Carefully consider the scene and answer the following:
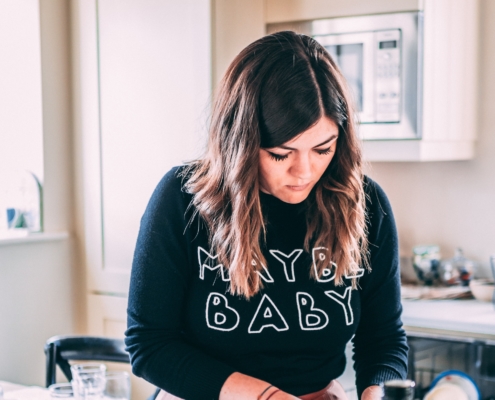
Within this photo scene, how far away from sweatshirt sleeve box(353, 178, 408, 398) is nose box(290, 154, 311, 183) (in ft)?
0.73

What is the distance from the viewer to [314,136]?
3.85ft

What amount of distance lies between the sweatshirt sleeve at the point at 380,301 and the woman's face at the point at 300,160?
178 millimetres

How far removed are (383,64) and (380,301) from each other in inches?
47.2

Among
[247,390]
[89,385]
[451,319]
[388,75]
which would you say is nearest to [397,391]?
[247,390]

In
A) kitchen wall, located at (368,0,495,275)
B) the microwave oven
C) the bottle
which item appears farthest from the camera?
kitchen wall, located at (368,0,495,275)

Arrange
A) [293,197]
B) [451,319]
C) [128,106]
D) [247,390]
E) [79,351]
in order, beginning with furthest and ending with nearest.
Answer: [128,106] → [451,319] → [79,351] → [293,197] → [247,390]

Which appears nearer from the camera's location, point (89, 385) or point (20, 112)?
point (89, 385)

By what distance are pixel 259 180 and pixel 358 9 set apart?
1.28 meters

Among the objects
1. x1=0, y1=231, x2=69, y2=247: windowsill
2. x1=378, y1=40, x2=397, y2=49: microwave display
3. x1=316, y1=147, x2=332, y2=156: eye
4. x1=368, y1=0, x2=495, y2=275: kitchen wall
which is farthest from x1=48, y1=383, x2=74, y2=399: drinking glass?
x1=368, y1=0, x2=495, y2=275: kitchen wall

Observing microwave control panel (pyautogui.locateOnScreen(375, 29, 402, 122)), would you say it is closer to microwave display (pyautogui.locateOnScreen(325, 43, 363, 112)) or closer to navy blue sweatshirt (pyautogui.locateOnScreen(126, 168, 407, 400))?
microwave display (pyautogui.locateOnScreen(325, 43, 363, 112))

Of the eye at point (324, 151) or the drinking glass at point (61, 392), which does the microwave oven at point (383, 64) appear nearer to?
the eye at point (324, 151)

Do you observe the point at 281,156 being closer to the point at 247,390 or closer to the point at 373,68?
the point at 247,390

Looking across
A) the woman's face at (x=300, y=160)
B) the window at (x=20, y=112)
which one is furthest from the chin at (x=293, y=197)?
the window at (x=20, y=112)

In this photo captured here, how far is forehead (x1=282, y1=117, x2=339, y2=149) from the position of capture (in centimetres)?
117
